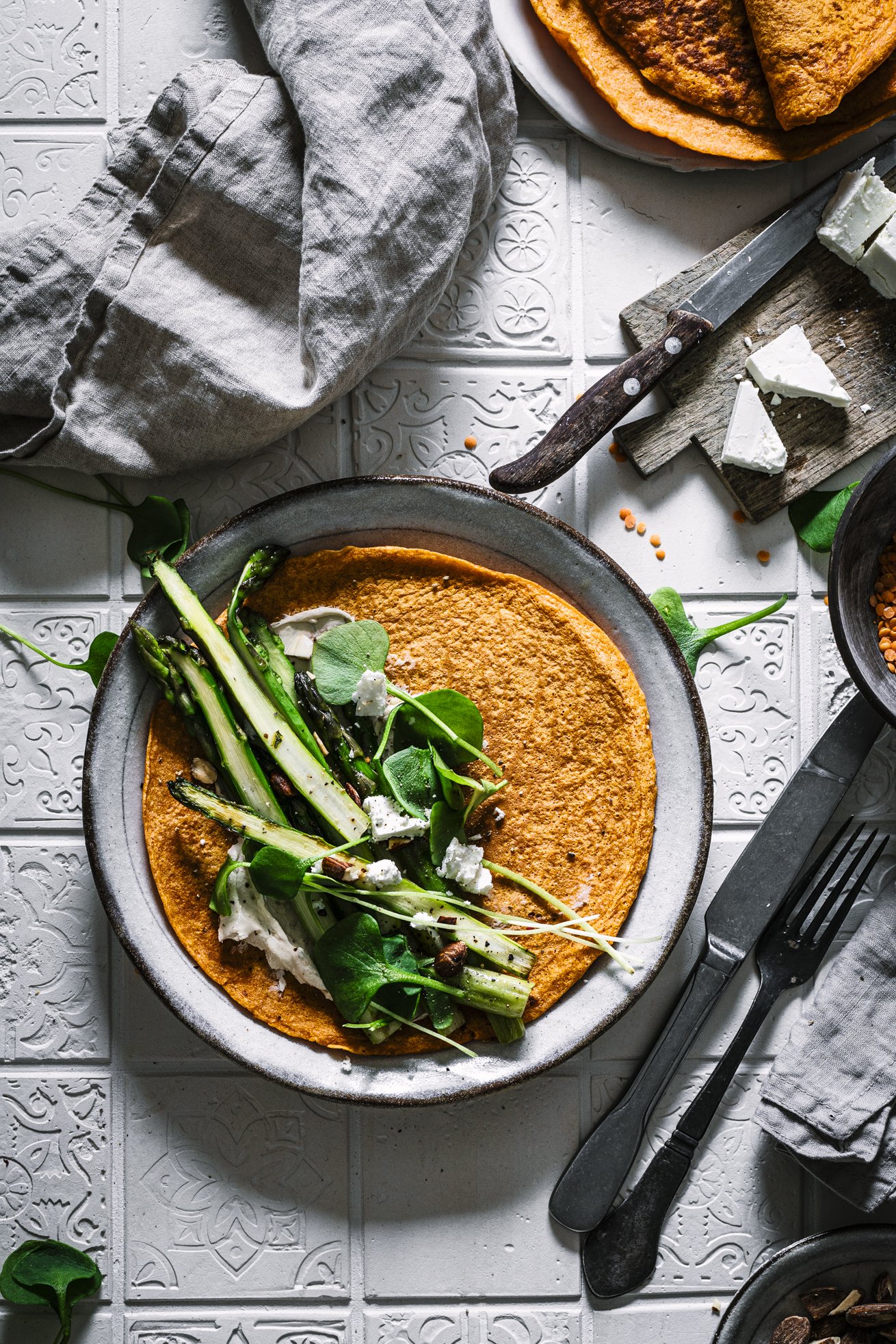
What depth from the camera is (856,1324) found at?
1.83 metres

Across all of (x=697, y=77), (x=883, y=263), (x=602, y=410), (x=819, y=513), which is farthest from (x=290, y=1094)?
(x=697, y=77)

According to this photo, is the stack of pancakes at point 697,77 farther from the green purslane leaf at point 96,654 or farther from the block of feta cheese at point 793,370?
the green purslane leaf at point 96,654

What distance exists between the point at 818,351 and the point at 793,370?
11 cm

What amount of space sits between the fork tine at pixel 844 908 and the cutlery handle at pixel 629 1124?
0.19m

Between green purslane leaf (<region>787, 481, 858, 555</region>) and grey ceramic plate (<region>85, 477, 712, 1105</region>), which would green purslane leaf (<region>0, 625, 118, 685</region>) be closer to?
grey ceramic plate (<region>85, 477, 712, 1105</region>)

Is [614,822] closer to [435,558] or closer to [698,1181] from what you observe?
[435,558]

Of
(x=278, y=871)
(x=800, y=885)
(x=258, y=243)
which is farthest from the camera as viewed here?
(x=800, y=885)

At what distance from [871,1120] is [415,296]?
5.83ft

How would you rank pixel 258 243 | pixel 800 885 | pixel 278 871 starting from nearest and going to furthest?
pixel 278 871
pixel 258 243
pixel 800 885

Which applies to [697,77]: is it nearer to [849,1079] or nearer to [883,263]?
[883,263]

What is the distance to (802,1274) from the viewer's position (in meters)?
1.85

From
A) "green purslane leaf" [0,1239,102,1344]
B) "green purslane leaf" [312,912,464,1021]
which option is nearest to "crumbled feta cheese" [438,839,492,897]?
"green purslane leaf" [312,912,464,1021]

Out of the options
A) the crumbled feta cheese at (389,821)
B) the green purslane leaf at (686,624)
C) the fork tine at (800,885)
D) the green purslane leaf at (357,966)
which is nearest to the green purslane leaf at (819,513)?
the green purslane leaf at (686,624)

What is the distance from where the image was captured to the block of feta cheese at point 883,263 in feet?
6.02
